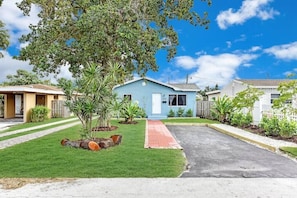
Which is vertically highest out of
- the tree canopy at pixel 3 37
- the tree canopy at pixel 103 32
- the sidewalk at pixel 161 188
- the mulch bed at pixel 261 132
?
the tree canopy at pixel 3 37

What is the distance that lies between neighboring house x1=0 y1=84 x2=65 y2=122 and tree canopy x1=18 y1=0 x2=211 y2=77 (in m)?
3.98

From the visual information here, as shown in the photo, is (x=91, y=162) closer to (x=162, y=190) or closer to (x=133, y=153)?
(x=133, y=153)

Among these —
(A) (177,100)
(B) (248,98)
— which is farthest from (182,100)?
(B) (248,98)

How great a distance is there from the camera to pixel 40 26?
15195 millimetres

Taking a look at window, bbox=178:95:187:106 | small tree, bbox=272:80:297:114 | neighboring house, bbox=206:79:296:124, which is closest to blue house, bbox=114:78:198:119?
window, bbox=178:95:187:106

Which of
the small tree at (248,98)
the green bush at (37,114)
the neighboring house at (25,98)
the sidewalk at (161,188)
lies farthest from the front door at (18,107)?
the sidewalk at (161,188)

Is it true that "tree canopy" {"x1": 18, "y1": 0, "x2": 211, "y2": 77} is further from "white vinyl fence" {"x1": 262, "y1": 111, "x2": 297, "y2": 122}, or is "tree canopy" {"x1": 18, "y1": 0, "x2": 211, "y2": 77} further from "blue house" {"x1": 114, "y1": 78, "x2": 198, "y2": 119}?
"blue house" {"x1": 114, "y1": 78, "x2": 198, "y2": 119}

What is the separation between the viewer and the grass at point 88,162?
6199mm

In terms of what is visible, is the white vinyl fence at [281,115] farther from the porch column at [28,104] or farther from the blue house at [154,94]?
the porch column at [28,104]

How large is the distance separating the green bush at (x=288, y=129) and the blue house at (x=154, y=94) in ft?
45.0

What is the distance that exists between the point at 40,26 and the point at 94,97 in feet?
26.8

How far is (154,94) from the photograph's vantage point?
25.4 m

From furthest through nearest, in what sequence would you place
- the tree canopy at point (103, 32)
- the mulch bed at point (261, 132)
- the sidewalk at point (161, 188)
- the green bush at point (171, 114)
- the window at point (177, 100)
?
the window at point (177, 100) < the green bush at point (171, 114) < the tree canopy at point (103, 32) < the mulch bed at point (261, 132) < the sidewalk at point (161, 188)

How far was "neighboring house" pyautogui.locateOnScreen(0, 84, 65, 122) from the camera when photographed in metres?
19.6
